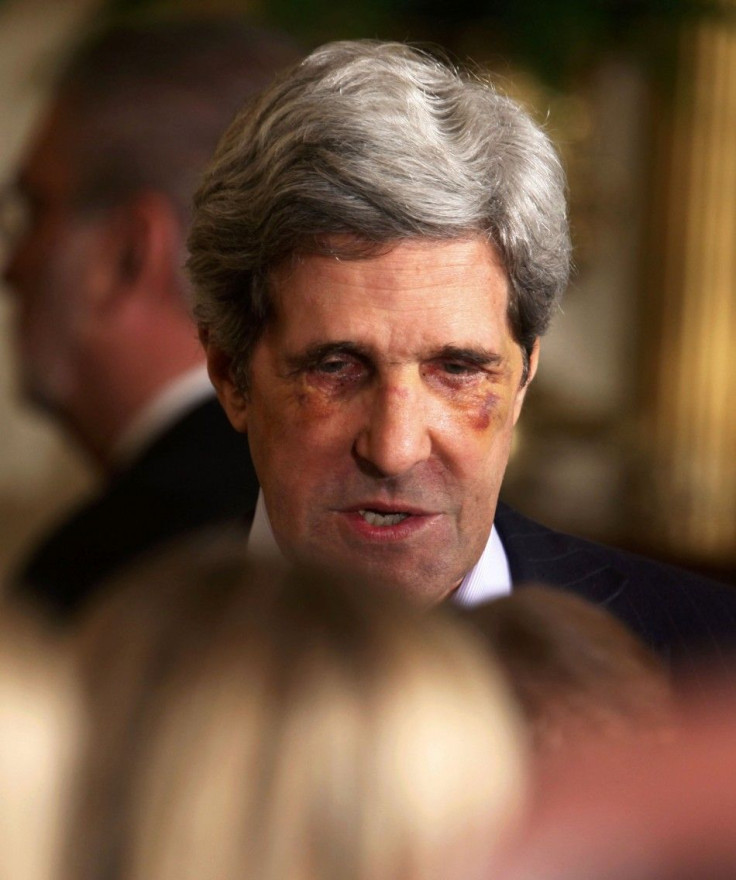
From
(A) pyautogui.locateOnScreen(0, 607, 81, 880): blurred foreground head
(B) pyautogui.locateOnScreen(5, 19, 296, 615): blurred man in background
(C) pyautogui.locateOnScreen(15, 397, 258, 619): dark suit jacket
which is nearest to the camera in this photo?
(A) pyautogui.locateOnScreen(0, 607, 81, 880): blurred foreground head

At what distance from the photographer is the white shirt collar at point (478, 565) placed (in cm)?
73

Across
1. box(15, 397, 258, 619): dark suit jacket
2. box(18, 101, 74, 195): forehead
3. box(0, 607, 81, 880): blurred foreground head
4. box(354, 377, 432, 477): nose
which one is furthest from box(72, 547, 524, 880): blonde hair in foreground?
box(18, 101, 74, 195): forehead

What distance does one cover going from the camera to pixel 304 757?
1.58ft

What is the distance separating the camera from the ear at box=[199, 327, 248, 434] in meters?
0.75

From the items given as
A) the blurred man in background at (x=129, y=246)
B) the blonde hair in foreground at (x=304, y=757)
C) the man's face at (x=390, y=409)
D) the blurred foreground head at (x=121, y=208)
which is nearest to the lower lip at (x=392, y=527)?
the man's face at (x=390, y=409)

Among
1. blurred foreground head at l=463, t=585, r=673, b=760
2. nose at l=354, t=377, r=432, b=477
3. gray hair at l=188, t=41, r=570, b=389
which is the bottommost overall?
blurred foreground head at l=463, t=585, r=673, b=760

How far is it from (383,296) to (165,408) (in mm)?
550

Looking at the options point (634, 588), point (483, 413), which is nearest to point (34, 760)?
point (483, 413)

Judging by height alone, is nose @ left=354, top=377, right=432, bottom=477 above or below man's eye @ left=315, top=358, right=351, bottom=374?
below

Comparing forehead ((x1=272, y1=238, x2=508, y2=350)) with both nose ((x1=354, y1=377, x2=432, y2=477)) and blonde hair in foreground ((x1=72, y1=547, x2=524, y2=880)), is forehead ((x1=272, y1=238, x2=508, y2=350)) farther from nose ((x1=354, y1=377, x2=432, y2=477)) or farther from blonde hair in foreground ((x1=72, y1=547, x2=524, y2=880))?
blonde hair in foreground ((x1=72, y1=547, x2=524, y2=880))

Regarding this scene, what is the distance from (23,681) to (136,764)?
5 centimetres

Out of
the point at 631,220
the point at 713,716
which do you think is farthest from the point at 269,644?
the point at 631,220

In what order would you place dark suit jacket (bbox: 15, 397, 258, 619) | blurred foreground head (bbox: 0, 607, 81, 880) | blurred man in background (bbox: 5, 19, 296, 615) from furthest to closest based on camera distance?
1. blurred man in background (bbox: 5, 19, 296, 615)
2. dark suit jacket (bbox: 15, 397, 258, 619)
3. blurred foreground head (bbox: 0, 607, 81, 880)

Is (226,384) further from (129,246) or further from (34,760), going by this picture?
(129,246)
